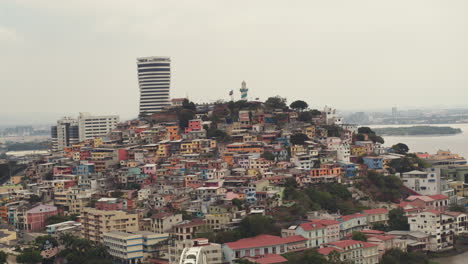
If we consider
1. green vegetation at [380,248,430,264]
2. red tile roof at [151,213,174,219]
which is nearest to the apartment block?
red tile roof at [151,213,174,219]

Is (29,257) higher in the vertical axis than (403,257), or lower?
higher

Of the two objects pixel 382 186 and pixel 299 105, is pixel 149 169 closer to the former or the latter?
pixel 382 186

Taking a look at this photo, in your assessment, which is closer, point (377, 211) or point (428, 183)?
point (377, 211)

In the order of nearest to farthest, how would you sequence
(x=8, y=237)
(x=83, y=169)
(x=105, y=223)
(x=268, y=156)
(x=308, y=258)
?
(x=308, y=258), (x=105, y=223), (x=8, y=237), (x=268, y=156), (x=83, y=169)

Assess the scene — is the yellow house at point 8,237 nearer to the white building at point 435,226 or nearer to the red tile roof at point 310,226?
the red tile roof at point 310,226

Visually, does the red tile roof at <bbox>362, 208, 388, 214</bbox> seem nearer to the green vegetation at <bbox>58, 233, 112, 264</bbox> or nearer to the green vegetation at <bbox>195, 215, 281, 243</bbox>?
the green vegetation at <bbox>195, 215, 281, 243</bbox>

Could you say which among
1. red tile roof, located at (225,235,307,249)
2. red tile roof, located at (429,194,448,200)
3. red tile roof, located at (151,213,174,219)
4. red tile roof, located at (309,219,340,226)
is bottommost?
red tile roof, located at (225,235,307,249)

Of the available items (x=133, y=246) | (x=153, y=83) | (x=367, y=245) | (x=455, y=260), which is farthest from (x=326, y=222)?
(x=153, y=83)
